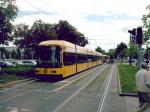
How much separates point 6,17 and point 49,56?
247 inches

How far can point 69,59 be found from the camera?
33781mm

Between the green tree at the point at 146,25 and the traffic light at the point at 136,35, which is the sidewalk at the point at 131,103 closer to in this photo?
the traffic light at the point at 136,35

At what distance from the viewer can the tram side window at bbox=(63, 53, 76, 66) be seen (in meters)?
31.4

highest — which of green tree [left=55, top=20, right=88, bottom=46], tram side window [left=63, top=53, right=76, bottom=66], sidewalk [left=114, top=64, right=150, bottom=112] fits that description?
green tree [left=55, top=20, right=88, bottom=46]

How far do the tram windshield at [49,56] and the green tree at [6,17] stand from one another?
16.8 feet

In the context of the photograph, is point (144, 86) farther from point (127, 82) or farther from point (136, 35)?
point (127, 82)

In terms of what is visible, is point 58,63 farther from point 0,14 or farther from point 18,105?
point 18,105

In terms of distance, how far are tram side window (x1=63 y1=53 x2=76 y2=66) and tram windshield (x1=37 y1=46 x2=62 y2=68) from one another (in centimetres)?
103

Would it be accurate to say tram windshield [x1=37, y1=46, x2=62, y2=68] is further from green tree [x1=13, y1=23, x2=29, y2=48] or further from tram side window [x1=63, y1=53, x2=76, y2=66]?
green tree [x1=13, y1=23, x2=29, y2=48]

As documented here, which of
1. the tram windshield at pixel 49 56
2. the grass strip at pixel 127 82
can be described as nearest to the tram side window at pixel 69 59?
the tram windshield at pixel 49 56

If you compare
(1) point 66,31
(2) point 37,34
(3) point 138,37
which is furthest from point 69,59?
(1) point 66,31

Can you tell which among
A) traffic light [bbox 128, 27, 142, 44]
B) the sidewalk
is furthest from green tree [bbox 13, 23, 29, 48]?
the sidewalk

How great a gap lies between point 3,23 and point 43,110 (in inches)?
828

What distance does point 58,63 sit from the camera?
29922mm
